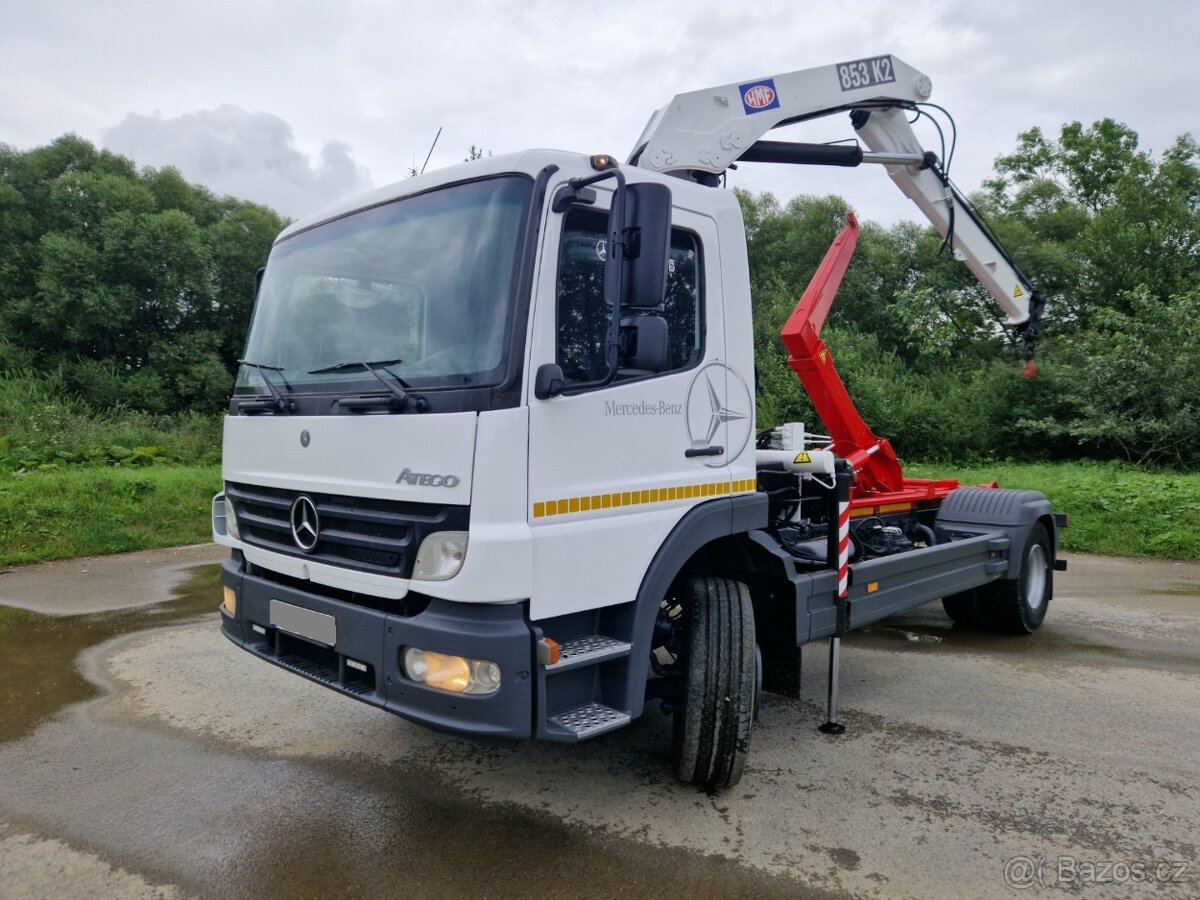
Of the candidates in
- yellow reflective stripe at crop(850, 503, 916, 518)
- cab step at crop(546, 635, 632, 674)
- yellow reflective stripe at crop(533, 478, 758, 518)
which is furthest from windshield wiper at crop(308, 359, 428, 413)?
yellow reflective stripe at crop(850, 503, 916, 518)

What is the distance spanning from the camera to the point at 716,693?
3576 millimetres

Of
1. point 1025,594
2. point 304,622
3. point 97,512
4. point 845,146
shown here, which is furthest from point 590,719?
point 97,512

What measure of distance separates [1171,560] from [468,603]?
10.8 meters

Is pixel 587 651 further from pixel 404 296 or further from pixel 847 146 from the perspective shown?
pixel 847 146

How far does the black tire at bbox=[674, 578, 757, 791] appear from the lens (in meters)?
3.58

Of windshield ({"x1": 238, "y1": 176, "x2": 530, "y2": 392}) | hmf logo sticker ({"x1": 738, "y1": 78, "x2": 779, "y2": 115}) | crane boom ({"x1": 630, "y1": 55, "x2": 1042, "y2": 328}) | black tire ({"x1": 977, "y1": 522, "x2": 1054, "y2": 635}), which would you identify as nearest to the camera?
windshield ({"x1": 238, "y1": 176, "x2": 530, "y2": 392})

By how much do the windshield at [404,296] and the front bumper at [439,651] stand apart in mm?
845

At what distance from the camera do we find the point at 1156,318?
16.1m

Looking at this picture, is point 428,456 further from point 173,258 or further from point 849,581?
point 173,258

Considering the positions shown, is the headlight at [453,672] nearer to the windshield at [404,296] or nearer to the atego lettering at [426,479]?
the atego lettering at [426,479]

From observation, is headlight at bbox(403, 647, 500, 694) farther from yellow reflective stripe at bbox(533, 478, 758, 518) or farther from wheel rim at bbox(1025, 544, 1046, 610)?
wheel rim at bbox(1025, 544, 1046, 610)

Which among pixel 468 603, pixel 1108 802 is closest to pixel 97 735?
pixel 468 603

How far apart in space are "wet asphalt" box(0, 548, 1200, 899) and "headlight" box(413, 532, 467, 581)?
115cm

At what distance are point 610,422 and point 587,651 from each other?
0.89 m
